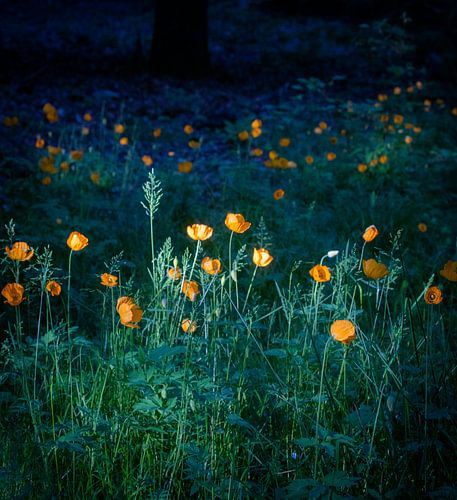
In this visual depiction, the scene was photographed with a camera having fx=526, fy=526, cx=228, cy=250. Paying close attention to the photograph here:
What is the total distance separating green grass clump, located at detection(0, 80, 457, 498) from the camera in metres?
1.59

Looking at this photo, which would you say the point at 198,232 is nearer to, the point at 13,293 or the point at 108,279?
the point at 108,279

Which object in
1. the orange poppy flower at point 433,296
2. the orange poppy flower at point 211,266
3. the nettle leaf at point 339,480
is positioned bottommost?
the nettle leaf at point 339,480

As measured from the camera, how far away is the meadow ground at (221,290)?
1.60 m

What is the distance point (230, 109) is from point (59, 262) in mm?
5143

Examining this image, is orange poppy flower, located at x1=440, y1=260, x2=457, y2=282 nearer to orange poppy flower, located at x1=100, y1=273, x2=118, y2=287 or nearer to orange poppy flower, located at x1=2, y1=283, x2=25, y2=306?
orange poppy flower, located at x1=100, y1=273, x2=118, y2=287

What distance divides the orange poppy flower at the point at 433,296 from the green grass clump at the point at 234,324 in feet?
0.17

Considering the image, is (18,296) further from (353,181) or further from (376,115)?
(376,115)

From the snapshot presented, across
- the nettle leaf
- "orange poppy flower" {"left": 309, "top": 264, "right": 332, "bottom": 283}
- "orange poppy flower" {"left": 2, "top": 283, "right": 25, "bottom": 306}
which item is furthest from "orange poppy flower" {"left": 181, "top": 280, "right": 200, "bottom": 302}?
the nettle leaf

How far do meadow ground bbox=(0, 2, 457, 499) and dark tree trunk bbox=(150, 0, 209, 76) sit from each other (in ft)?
1.80

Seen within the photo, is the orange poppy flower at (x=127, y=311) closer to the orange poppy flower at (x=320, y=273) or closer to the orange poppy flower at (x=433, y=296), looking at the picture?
the orange poppy flower at (x=320, y=273)

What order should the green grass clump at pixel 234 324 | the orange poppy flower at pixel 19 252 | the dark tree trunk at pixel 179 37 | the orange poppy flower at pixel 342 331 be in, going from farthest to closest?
the dark tree trunk at pixel 179 37 → the orange poppy flower at pixel 19 252 → the green grass clump at pixel 234 324 → the orange poppy flower at pixel 342 331

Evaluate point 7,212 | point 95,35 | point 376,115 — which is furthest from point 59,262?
point 95,35

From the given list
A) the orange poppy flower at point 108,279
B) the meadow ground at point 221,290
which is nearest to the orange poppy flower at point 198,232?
the meadow ground at point 221,290

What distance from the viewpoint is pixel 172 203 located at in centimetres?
410
